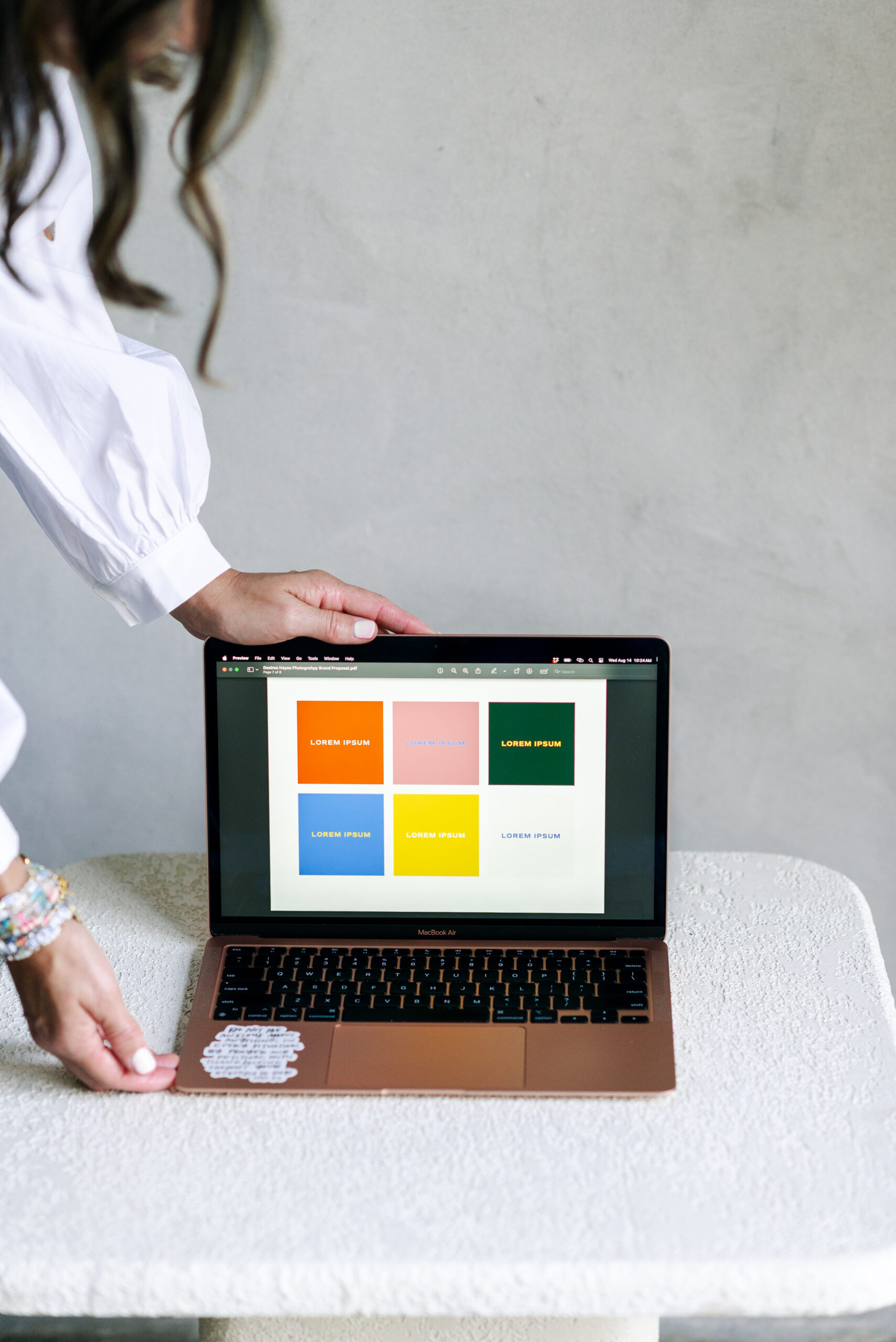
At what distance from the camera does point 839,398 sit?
1202mm

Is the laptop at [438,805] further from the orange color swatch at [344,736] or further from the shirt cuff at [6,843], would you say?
the shirt cuff at [6,843]

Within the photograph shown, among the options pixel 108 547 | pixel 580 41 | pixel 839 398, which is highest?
pixel 580 41

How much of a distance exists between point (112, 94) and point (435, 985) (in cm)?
61

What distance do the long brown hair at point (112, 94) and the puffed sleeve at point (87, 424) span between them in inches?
3.0

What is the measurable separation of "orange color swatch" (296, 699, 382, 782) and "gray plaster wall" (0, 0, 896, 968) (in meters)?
0.48

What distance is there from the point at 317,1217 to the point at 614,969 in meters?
0.29

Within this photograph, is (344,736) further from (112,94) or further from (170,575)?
(112,94)

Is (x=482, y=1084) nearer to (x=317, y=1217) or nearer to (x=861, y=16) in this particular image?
(x=317, y=1217)

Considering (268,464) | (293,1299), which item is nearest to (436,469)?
(268,464)

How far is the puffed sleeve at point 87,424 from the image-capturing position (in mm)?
802

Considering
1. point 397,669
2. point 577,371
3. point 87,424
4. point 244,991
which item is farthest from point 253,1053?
point 577,371

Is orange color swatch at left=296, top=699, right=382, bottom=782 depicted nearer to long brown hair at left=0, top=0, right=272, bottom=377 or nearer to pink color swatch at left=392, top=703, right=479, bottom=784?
pink color swatch at left=392, top=703, right=479, bottom=784

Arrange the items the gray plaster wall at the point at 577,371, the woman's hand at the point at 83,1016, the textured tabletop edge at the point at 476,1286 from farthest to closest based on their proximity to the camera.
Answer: the gray plaster wall at the point at 577,371 → the woman's hand at the point at 83,1016 → the textured tabletop edge at the point at 476,1286

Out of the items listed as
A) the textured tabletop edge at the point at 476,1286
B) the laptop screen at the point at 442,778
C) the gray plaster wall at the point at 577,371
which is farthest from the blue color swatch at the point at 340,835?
the gray plaster wall at the point at 577,371
